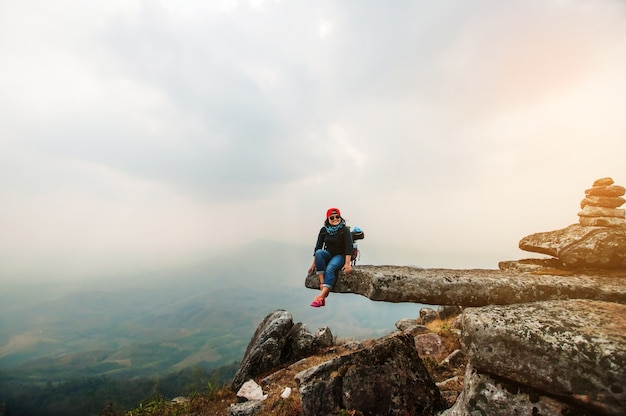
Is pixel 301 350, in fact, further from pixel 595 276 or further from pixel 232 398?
pixel 595 276

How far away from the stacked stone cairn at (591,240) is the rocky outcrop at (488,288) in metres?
0.70

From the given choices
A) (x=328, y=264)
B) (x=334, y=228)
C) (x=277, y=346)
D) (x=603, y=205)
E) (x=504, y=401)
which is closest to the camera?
(x=504, y=401)

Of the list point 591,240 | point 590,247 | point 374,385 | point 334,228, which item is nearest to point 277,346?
point 334,228

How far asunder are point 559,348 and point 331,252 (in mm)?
7016

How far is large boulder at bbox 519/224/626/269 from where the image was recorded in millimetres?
9281

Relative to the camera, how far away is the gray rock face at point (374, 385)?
685cm

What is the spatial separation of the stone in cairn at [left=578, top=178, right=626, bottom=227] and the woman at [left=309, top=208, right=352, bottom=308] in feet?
29.4

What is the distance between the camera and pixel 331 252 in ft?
35.6

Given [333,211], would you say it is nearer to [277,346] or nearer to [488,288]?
[488,288]

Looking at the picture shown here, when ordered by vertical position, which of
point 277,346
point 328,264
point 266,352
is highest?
point 328,264

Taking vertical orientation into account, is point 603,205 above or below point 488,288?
above

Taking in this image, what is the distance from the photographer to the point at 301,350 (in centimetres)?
1539

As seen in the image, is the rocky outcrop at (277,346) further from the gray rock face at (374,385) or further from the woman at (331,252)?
the gray rock face at (374,385)

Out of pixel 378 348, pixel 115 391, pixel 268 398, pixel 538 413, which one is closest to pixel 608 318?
pixel 538 413
